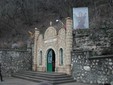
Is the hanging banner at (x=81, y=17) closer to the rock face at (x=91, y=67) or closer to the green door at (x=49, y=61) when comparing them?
the rock face at (x=91, y=67)

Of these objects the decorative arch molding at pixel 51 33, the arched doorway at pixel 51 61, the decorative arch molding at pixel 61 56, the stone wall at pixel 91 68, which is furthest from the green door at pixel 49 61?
the stone wall at pixel 91 68

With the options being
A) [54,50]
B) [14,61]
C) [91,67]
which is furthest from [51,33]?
[91,67]

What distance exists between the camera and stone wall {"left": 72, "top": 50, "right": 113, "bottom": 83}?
568 inches

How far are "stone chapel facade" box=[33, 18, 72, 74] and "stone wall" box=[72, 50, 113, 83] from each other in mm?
1229

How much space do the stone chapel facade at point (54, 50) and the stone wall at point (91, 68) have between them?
1229mm

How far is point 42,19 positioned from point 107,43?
17534 mm

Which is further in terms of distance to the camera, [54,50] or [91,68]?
[54,50]

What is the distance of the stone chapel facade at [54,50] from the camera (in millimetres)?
18219

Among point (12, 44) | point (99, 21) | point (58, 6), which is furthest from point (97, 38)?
point (58, 6)

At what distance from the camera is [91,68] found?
15.4 meters

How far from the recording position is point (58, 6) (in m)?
39.5

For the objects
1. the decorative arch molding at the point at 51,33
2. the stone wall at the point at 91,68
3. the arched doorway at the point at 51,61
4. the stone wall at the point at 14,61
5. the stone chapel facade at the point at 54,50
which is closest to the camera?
the stone wall at the point at 91,68

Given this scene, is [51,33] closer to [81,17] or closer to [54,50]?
[54,50]

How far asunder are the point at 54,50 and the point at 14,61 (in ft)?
17.0
